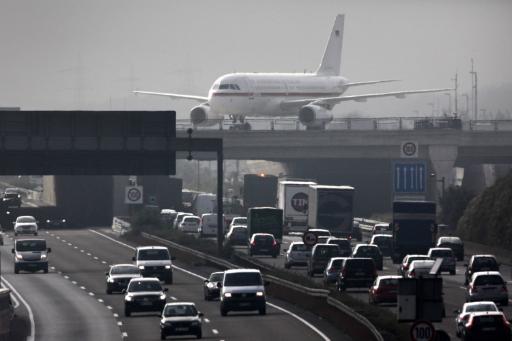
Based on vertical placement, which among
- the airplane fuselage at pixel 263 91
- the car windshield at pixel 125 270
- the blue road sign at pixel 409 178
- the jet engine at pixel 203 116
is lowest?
the car windshield at pixel 125 270

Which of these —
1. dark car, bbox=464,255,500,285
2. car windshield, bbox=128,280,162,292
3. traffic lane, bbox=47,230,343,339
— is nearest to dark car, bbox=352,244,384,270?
traffic lane, bbox=47,230,343,339

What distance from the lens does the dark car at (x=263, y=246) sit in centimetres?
9419

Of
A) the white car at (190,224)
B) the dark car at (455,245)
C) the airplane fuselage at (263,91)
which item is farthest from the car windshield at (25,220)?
the dark car at (455,245)

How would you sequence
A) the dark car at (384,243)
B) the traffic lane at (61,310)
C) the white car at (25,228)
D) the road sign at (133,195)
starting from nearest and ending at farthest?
the traffic lane at (61,310) < the dark car at (384,243) < the road sign at (133,195) < the white car at (25,228)

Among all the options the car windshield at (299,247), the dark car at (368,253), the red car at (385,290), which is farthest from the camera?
the car windshield at (299,247)

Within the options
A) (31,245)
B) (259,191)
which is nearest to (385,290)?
(31,245)

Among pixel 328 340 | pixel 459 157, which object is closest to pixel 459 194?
pixel 459 157

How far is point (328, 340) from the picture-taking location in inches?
1993

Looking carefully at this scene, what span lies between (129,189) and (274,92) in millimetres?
27482

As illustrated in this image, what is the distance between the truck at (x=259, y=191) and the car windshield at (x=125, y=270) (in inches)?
2261

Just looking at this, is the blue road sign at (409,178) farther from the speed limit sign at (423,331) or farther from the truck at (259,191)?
the speed limit sign at (423,331)

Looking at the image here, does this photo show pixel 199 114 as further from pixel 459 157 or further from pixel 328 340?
pixel 328 340

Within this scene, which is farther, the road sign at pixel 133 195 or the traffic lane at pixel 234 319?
the road sign at pixel 133 195

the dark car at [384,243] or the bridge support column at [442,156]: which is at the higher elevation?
the bridge support column at [442,156]
